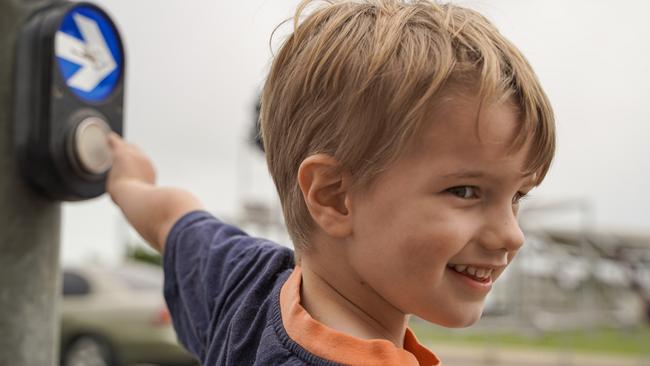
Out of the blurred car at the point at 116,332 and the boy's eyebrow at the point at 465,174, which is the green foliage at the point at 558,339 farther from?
the boy's eyebrow at the point at 465,174

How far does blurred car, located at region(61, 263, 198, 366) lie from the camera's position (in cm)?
654

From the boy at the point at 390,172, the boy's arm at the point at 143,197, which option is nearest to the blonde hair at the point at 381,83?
the boy at the point at 390,172

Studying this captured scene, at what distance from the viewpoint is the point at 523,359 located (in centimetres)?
1002

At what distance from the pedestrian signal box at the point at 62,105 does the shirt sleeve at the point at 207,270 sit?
232 mm

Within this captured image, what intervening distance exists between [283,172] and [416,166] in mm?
247

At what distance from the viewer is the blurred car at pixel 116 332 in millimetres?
6535

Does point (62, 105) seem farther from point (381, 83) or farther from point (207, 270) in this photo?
point (381, 83)

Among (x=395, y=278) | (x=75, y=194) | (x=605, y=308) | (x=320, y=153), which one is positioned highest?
(x=320, y=153)

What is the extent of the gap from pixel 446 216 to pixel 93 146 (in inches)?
32.5

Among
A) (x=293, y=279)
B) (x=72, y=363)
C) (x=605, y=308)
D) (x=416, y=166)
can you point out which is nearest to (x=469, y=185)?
(x=416, y=166)

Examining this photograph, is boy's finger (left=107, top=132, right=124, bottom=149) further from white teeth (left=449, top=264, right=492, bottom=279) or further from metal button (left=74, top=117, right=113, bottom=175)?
white teeth (left=449, top=264, right=492, bottom=279)

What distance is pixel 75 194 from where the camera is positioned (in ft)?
5.08

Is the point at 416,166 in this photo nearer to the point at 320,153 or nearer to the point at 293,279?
the point at 320,153

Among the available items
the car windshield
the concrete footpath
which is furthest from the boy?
the concrete footpath
